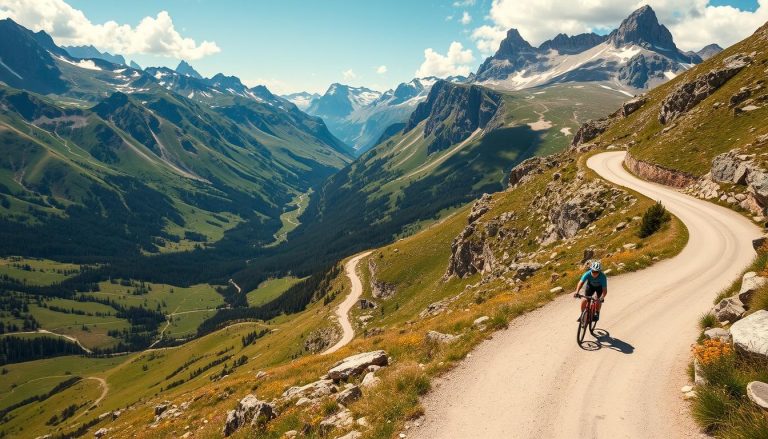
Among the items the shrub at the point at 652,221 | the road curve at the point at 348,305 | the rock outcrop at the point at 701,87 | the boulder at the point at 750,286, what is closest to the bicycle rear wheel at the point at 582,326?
the boulder at the point at 750,286

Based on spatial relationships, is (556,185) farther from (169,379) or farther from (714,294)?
(169,379)

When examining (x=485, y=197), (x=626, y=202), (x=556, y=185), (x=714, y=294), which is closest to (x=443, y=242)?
(x=485, y=197)

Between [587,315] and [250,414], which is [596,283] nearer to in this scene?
[587,315]

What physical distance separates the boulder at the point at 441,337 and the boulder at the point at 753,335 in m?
11.4

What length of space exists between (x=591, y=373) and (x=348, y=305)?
115129mm

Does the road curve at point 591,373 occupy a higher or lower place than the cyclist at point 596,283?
lower

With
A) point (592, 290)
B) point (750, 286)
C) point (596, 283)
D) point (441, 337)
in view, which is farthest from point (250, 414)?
point (750, 286)

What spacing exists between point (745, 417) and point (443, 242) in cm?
11250

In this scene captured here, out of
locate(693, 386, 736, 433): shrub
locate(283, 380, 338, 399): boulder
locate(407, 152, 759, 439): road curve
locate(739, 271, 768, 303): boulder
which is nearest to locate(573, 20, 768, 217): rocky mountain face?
locate(407, 152, 759, 439): road curve

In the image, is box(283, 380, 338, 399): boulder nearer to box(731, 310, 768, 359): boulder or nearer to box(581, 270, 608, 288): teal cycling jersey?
box(581, 270, 608, 288): teal cycling jersey

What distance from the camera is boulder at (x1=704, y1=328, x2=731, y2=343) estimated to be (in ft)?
48.1

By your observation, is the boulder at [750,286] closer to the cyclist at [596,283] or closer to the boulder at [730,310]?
the boulder at [730,310]

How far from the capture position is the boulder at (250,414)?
20.1 m

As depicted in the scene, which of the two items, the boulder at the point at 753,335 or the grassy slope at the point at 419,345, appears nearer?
the boulder at the point at 753,335
